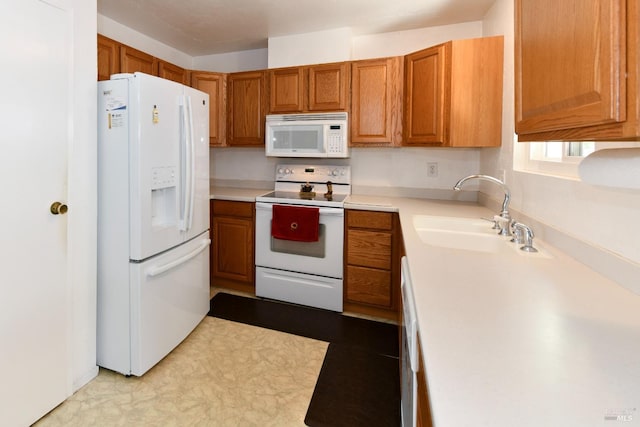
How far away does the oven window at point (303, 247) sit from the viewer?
2644 mm

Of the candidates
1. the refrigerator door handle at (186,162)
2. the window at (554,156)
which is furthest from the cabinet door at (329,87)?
the window at (554,156)

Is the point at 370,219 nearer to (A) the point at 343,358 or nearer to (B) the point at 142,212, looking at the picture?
(A) the point at 343,358

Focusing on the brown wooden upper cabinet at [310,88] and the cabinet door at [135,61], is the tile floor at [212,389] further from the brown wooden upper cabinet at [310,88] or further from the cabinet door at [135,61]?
the cabinet door at [135,61]

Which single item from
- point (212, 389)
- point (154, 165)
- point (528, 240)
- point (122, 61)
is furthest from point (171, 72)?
point (528, 240)

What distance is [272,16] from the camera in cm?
261

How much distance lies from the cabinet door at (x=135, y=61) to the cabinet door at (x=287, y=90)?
38.6 inches

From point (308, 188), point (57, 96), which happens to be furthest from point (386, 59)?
point (57, 96)

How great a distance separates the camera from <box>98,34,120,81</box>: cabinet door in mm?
2291

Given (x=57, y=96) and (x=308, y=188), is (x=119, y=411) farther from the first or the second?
(x=308, y=188)

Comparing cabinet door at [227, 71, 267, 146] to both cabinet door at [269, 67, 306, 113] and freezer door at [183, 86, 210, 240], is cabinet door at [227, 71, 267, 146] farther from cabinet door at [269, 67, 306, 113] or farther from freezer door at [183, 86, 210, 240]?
freezer door at [183, 86, 210, 240]

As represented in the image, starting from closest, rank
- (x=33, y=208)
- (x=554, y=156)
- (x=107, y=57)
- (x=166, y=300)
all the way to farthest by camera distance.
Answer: (x=33, y=208)
(x=554, y=156)
(x=166, y=300)
(x=107, y=57)

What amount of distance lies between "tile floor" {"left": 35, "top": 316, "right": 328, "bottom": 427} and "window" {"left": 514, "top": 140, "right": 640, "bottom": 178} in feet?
5.37

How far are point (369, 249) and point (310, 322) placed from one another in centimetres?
72

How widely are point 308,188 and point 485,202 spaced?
148 centimetres
